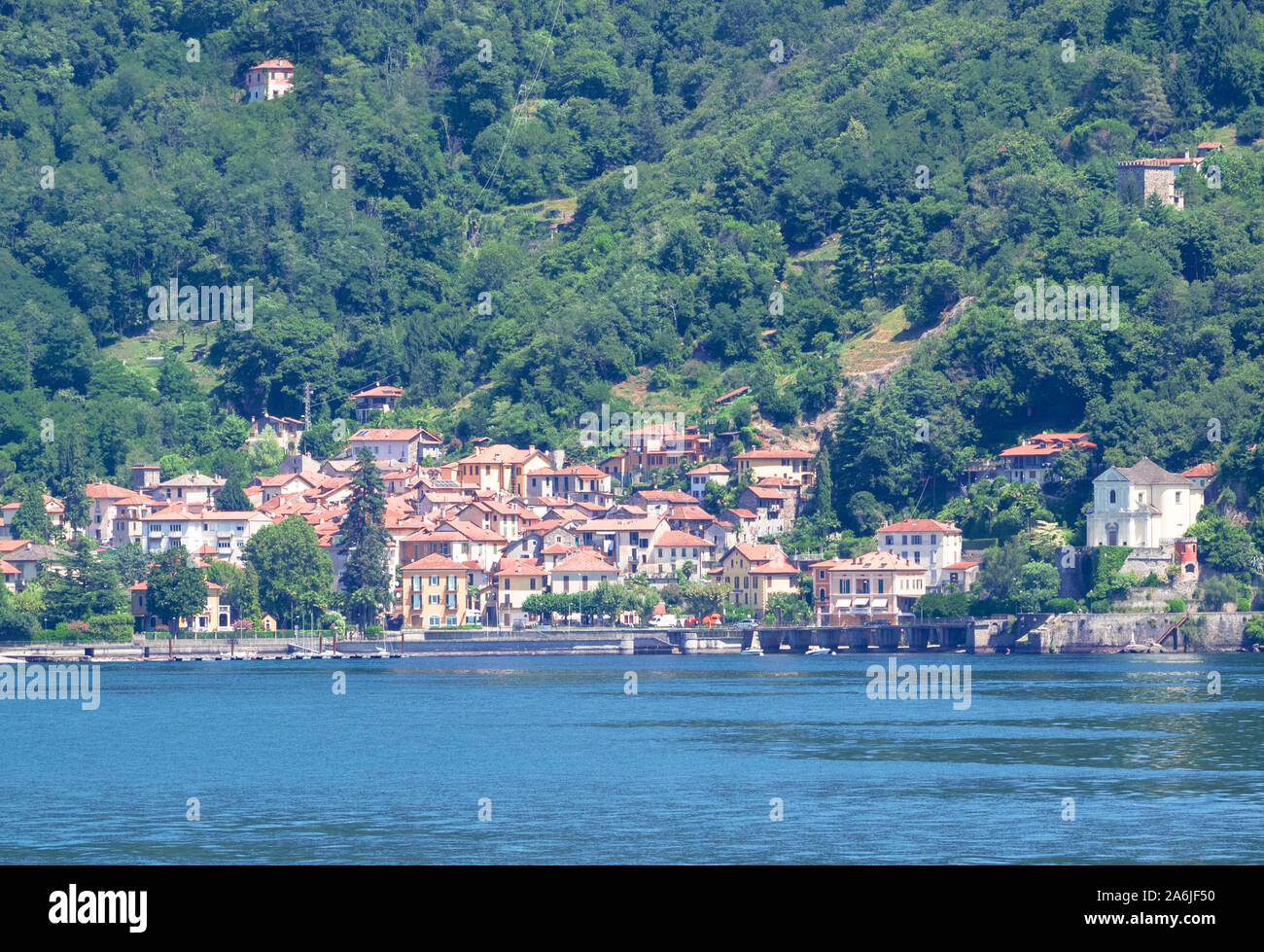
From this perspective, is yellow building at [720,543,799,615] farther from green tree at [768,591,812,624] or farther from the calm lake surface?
the calm lake surface

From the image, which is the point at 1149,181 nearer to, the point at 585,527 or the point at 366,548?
the point at 585,527

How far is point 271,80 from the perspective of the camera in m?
184

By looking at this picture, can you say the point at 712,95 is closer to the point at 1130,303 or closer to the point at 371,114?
the point at 371,114

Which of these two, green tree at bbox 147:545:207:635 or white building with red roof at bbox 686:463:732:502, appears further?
white building with red roof at bbox 686:463:732:502

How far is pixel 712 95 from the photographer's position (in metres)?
181

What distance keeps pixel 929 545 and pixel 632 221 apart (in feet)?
196

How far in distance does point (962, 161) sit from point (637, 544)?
48000mm

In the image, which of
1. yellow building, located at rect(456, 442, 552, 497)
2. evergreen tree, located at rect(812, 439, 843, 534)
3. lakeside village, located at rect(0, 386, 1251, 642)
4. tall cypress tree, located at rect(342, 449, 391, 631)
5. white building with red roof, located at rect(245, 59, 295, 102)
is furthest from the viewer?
white building with red roof, located at rect(245, 59, 295, 102)

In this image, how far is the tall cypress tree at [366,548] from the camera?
11244cm

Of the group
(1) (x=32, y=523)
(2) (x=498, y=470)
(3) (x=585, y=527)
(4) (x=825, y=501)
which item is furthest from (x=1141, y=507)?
(1) (x=32, y=523)

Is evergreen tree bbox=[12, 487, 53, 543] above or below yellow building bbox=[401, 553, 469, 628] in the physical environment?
above

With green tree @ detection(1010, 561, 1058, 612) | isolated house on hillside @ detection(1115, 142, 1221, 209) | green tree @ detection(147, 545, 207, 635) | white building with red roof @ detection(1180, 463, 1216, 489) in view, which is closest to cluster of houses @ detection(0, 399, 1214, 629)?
white building with red roof @ detection(1180, 463, 1216, 489)

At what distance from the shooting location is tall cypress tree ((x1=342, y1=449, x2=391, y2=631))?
369ft

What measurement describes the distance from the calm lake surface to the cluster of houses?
1966 centimetres
